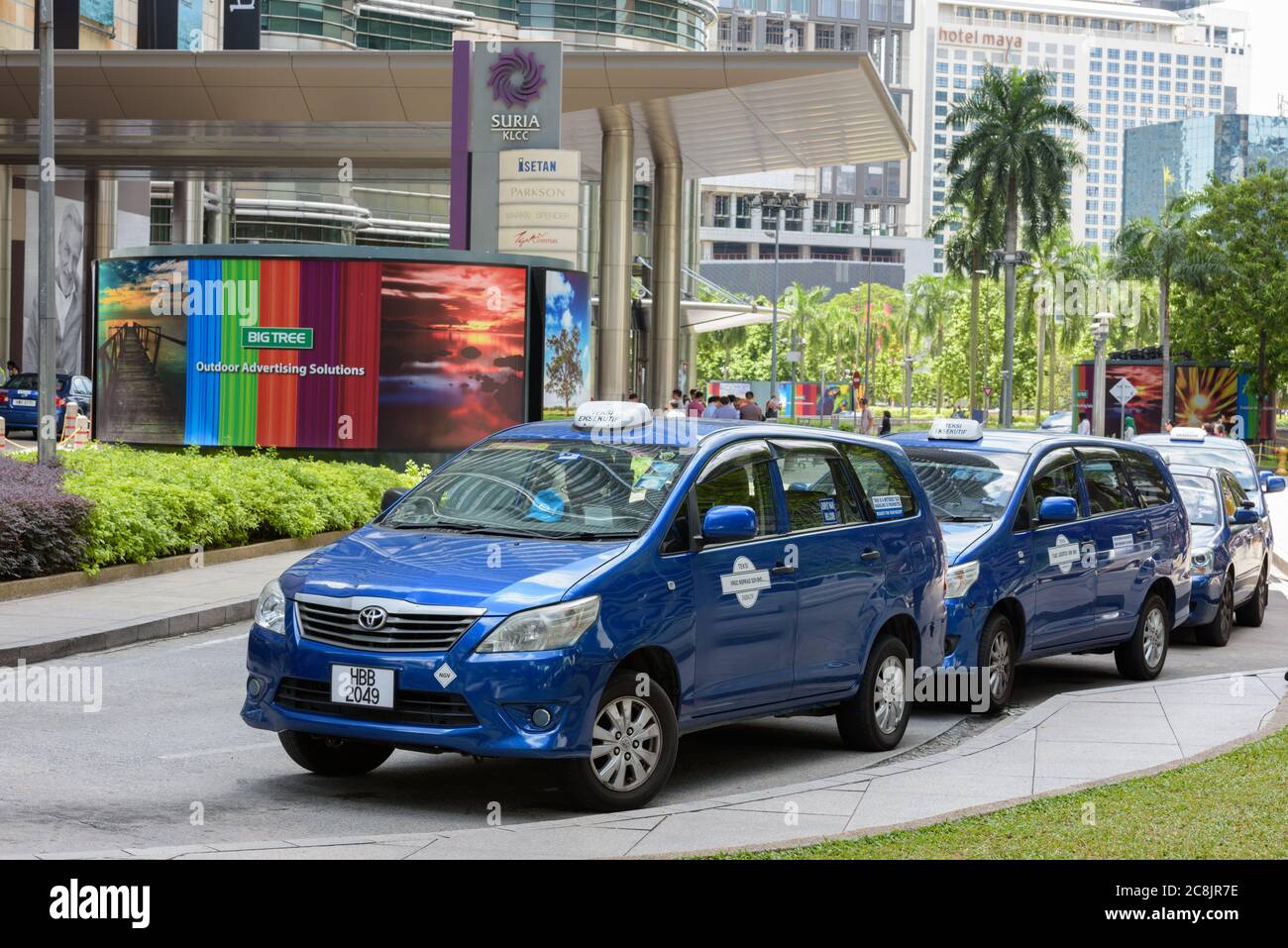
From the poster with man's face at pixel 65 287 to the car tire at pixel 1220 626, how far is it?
4058 cm

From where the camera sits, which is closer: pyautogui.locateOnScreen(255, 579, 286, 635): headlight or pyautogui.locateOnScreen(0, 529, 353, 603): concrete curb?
pyautogui.locateOnScreen(255, 579, 286, 635): headlight

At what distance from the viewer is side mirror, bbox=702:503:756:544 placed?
782 centimetres

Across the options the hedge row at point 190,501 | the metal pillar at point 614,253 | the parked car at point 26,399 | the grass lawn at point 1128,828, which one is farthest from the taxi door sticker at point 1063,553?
the metal pillar at point 614,253

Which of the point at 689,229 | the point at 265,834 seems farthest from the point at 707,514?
the point at 689,229

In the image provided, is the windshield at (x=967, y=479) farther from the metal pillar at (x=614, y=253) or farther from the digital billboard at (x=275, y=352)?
the metal pillar at (x=614, y=253)

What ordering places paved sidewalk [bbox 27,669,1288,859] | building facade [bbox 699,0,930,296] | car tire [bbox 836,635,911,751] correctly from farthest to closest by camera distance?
building facade [bbox 699,0,930,296], car tire [bbox 836,635,911,751], paved sidewalk [bbox 27,669,1288,859]

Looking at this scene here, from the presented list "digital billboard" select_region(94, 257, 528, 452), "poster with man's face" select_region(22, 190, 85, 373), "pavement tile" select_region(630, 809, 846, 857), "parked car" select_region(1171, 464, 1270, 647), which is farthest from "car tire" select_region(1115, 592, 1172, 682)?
"poster with man's face" select_region(22, 190, 85, 373)

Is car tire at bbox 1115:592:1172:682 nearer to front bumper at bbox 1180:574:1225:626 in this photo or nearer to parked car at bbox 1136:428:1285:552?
front bumper at bbox 1180:574:1225:626

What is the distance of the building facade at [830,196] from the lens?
547 feet

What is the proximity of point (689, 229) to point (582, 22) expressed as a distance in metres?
17.2

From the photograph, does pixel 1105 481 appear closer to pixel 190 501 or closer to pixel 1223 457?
pixel 1223 457

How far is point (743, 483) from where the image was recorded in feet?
27.9

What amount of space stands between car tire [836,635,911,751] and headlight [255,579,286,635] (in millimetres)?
3080

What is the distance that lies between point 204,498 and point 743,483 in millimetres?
10072
